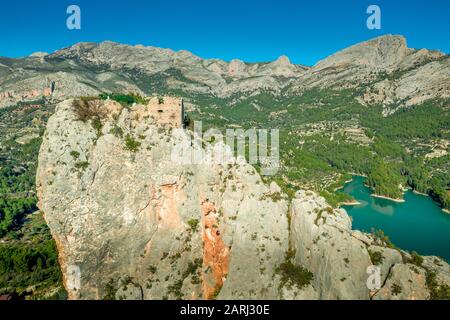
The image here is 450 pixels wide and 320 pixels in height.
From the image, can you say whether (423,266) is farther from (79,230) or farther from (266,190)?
(79,230)

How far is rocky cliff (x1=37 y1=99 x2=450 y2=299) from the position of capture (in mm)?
30234

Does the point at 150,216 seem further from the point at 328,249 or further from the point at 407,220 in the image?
the point at 407,220

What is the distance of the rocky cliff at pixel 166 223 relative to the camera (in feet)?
99.2

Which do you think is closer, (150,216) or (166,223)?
(150,216)

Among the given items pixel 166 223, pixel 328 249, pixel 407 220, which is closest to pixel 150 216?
pixel 166 223

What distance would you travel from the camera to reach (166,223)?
33844 mm

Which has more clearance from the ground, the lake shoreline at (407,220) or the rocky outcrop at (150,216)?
the rocky outcrop at (150,216)

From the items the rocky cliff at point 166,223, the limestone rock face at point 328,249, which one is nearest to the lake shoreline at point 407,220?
the limestone rock face at point 328,249

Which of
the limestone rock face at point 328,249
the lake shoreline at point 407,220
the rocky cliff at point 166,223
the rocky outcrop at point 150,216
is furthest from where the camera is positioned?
the lake shoreline at point 407,220

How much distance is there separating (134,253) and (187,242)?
488 cm

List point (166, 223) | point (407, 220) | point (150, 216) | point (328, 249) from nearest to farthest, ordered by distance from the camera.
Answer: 1. point (328, 249)
2. point (150, 216)
3. point (166, 223)
4. point (407, 220)

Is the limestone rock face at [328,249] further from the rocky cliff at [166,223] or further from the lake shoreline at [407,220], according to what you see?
the lake shoreline at [407,220]

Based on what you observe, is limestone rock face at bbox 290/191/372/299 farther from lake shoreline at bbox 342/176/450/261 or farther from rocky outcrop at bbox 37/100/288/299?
lake shoreline at bbox 342/176/450/261
